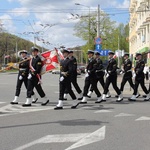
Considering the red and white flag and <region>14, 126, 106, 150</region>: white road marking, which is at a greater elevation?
the red and white flag

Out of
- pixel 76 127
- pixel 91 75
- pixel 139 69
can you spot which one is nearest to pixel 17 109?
A: pixel 91 75

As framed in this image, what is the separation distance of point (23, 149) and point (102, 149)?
4.54ft

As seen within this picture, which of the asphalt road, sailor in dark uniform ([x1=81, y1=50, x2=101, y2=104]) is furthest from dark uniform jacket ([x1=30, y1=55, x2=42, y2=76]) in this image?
sailor in dark uniform ([x1=81, y1=50, x2=101, y2=104])

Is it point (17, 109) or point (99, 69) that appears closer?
point (17, 109)

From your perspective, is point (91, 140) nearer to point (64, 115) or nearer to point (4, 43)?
point (64, 115)

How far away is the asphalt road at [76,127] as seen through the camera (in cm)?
612

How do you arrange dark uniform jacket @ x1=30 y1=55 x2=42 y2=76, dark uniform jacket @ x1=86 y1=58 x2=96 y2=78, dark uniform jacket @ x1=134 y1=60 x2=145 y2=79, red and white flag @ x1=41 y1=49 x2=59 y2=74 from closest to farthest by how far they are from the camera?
dark uniform jacket @ x1=30 y1=55 x2=42 y2=76 → red and white flag @ x1=41 y1=49 x2=59 y2=74 → dark uniform jacket @ x1=86 y1=58 x2=96 y2=78 → dark uniform jacket @ x1=134 y1=60 x2=145 y2=79

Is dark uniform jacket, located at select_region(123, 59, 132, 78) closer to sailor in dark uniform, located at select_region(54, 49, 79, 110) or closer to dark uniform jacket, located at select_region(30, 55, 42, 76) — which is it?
sailor in dark uniform, located at select_region(54, 49, 79, 110)

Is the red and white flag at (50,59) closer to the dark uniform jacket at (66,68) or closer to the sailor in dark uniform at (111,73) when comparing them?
the dark uniform jacket at (66,68)

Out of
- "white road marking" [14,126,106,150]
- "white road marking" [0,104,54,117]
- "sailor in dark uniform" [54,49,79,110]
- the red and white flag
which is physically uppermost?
the red and white flag

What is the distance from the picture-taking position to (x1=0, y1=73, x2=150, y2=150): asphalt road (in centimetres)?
612

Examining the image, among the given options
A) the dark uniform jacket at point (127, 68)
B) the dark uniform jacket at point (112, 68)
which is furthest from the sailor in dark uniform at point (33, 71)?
the dark uniform jacket at point (127, 68)

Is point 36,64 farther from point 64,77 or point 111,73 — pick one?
point 111,73

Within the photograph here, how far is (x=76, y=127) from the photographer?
7.63 m
